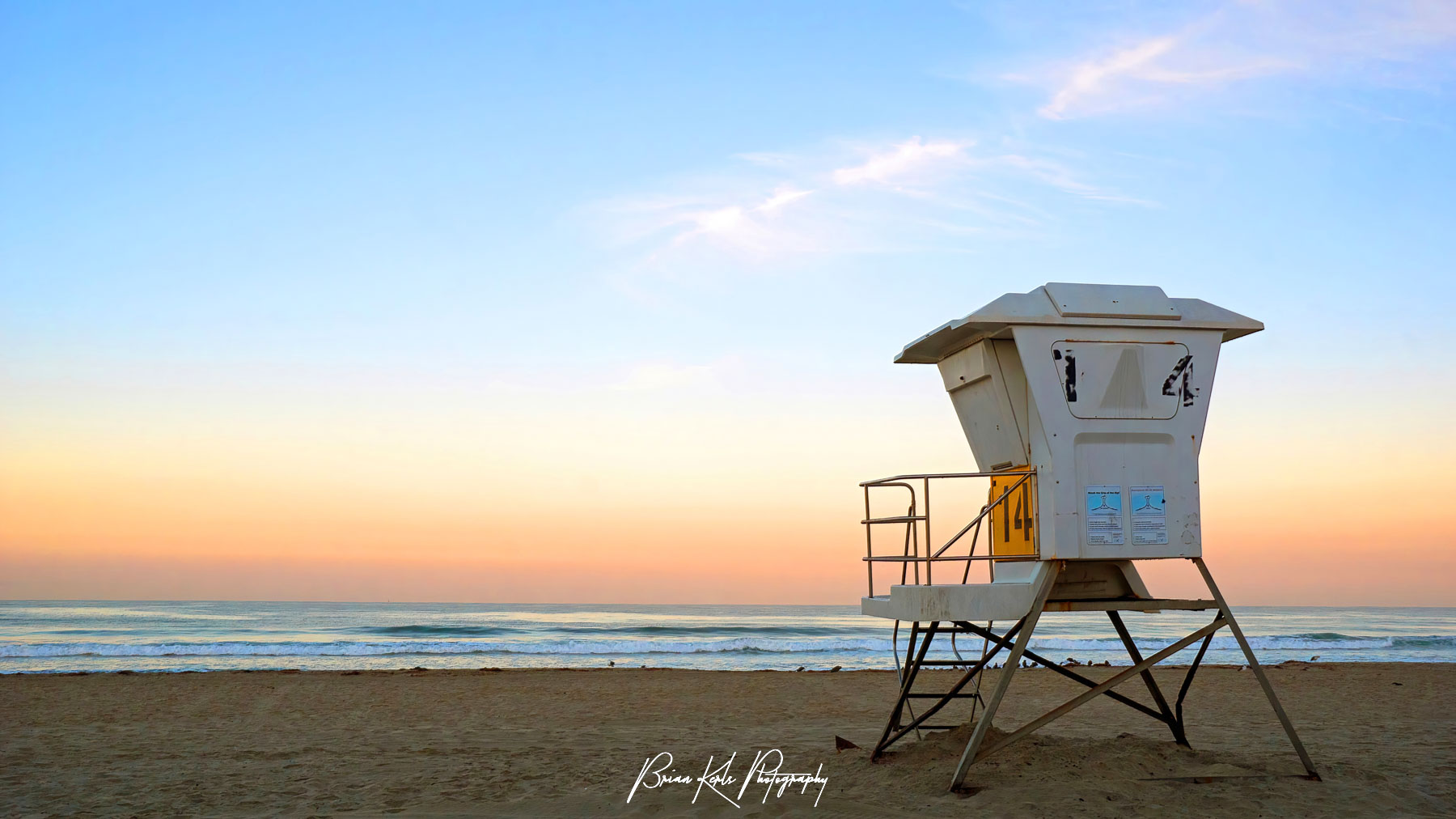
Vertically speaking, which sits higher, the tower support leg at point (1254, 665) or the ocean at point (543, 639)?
the tower support leg at point (1254, 665)

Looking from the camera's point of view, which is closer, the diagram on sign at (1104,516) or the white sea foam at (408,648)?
the diagram on sign at (1104,516)

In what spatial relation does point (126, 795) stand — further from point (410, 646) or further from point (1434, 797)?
point (410, 646)

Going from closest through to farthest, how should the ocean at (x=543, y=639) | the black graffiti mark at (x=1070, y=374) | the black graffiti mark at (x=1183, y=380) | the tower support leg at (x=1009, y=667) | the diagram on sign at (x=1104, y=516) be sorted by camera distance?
the tower support leg at (x=1009, y=667) < the diagram on sign at (x=1104, y=516) < the black graffiti mark at (x=1070, y=374) < the black graffiti mark at (x=1183, y=380) < the ocean at (x=543, y=639)

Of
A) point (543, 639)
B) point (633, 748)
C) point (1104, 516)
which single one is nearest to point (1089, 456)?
point (1104, 516)

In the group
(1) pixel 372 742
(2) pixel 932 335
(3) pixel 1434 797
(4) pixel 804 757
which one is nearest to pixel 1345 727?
(3) pixel 1434 797

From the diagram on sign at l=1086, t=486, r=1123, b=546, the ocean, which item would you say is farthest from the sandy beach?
the ocean

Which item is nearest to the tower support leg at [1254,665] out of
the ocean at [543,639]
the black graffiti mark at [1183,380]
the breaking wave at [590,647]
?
the black graffiti mark at [1183,380]

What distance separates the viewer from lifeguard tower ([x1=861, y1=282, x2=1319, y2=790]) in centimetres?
739

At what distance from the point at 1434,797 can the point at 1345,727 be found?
19.0ft

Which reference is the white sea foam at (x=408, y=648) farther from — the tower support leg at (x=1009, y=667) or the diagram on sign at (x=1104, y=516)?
the diagram on sign at (x=1104, y=516)

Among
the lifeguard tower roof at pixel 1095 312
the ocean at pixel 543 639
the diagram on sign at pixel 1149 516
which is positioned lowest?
the ocean at pixel 543 639

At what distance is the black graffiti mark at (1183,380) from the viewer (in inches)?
299

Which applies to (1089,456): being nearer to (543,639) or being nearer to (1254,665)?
(1254,665)

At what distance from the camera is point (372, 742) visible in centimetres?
1163
